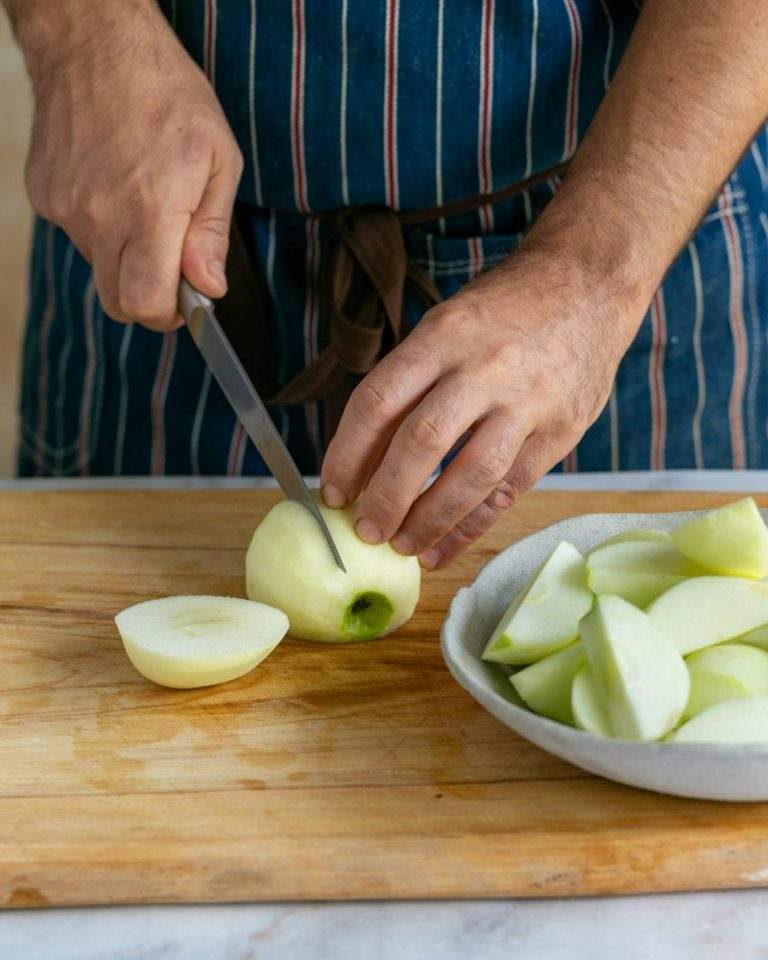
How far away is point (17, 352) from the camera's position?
15.0 feet

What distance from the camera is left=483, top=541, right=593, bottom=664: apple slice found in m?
1.03

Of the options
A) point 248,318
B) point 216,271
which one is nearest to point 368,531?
point 216,271

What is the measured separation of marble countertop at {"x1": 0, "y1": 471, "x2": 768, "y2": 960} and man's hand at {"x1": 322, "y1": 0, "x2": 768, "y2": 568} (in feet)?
1.30

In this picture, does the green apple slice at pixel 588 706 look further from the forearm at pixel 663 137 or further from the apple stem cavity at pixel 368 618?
the forearm at pixel 663 137

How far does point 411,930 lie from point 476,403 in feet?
1.52

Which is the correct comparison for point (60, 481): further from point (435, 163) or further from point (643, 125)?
point (643, 125)

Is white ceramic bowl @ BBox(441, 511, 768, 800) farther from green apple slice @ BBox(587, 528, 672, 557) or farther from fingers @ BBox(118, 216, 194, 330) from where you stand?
fingers @ BBox(118, 216, 194, 330)

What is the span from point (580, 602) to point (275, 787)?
0.93ft

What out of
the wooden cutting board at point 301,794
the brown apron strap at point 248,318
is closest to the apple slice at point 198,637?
the wooden cutting board at point 301,794

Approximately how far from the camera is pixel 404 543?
1.24 m

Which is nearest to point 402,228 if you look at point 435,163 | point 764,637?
point 435,163

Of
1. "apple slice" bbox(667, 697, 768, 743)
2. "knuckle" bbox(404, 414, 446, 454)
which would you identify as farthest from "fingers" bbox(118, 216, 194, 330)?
"apple slice" bbox(667, 697, 768, 743)

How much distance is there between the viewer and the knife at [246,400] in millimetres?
1278

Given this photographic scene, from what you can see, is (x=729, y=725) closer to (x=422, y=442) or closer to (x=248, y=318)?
(x=422, y=442)
